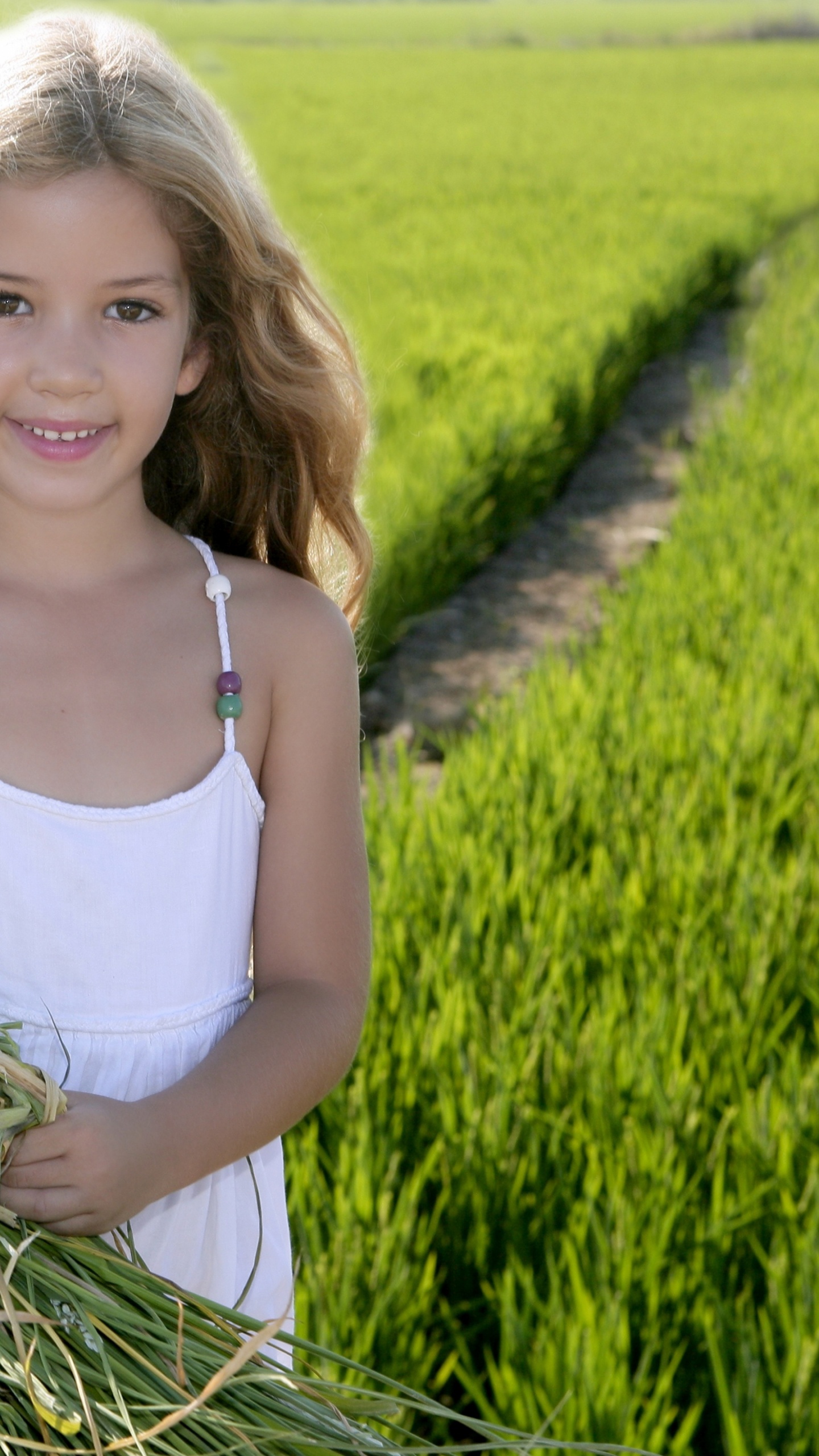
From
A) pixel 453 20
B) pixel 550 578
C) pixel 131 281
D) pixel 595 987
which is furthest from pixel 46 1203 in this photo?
pixel 453 20

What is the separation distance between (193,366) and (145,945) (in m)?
0.45

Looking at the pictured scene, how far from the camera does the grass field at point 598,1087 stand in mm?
1530

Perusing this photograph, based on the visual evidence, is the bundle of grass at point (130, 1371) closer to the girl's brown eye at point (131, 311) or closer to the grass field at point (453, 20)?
the girl's brown eye at point (131, 311)

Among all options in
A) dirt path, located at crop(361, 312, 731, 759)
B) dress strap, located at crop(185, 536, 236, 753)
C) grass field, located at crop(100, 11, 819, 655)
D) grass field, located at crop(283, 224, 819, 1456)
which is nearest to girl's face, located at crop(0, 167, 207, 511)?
dress strap, located at crop(185, 536, 236, 753)

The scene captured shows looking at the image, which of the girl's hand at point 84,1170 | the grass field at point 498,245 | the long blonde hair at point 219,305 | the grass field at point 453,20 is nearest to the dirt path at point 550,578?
the grass field at point 498,245

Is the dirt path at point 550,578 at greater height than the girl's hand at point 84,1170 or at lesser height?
lesser

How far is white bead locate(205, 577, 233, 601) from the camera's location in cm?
112

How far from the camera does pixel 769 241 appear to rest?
482 inches

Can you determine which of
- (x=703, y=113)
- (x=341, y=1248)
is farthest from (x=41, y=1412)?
(x=703, y=113)

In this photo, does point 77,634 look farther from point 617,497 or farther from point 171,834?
point 617,497

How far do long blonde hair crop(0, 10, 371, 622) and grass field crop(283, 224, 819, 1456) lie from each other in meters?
0.71

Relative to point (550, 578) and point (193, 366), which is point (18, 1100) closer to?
point (193, 366)

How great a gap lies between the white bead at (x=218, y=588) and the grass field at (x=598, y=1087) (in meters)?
0.76

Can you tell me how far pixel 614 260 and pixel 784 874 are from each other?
7.25 meters
